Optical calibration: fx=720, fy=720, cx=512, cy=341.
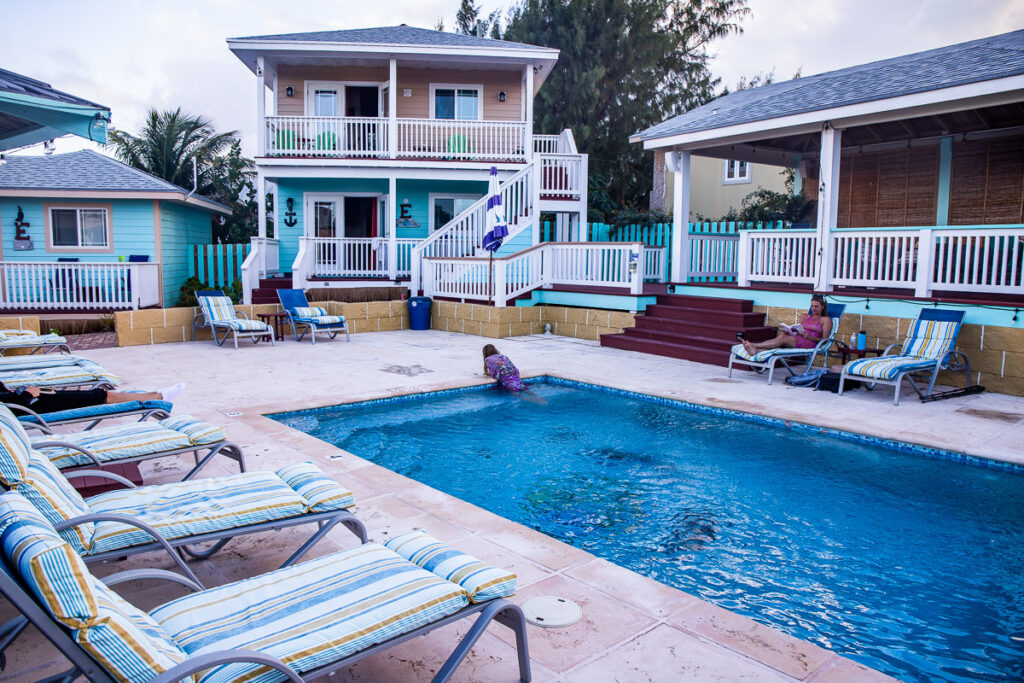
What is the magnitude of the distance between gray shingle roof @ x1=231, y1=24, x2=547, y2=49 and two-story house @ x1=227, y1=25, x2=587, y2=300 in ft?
0.19

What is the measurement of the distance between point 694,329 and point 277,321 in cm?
798

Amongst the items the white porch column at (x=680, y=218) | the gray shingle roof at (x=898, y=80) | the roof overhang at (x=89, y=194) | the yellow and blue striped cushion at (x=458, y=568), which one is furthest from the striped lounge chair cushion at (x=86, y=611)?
the roof overhang at (x=89, y=194)

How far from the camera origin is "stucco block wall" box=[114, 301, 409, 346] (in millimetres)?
12484

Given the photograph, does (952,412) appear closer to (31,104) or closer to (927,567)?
(927,567)

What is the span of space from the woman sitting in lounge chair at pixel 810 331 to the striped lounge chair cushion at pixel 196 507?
7718 mm

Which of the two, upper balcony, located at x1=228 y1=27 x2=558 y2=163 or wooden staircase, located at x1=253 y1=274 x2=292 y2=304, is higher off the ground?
upper balcony, located at x1=228 y1=27 x2=558 y2=163

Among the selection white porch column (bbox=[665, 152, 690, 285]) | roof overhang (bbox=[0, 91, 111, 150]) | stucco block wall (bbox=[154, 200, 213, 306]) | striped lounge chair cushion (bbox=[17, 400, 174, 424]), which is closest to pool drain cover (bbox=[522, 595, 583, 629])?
striped lounge chair cushion (bbox=[17, 400, 174, 424])

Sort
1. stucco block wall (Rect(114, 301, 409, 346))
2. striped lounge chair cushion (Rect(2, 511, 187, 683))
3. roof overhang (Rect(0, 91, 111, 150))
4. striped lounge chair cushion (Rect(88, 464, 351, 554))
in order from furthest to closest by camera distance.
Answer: stucco block wall (Rect(114, 301, 409, 346)) → roof overhang (Rect(0, 91, 111, 150)) → striped lounge chair cushion (Rect(88, 464, 351, 554)) → striped lounge chair cushion (Rect(2, 511, 187, 683))

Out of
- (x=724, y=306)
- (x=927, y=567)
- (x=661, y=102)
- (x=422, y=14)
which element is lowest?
(x=927, y=567)

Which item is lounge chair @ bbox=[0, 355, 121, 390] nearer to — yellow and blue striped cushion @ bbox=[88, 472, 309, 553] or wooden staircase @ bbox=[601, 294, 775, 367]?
yellow and blue striped cushion @ bbox=[88, 472, 309, 553]

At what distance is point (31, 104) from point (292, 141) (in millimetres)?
15089

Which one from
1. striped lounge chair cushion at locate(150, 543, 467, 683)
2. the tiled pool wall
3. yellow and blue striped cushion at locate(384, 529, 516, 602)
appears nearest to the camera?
striped lounge chair cushion at locate(150, 543, 467, 683)

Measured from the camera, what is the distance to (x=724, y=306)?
1225 cm

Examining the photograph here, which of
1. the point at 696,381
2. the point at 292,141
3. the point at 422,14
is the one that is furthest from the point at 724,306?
the point at 422,14
